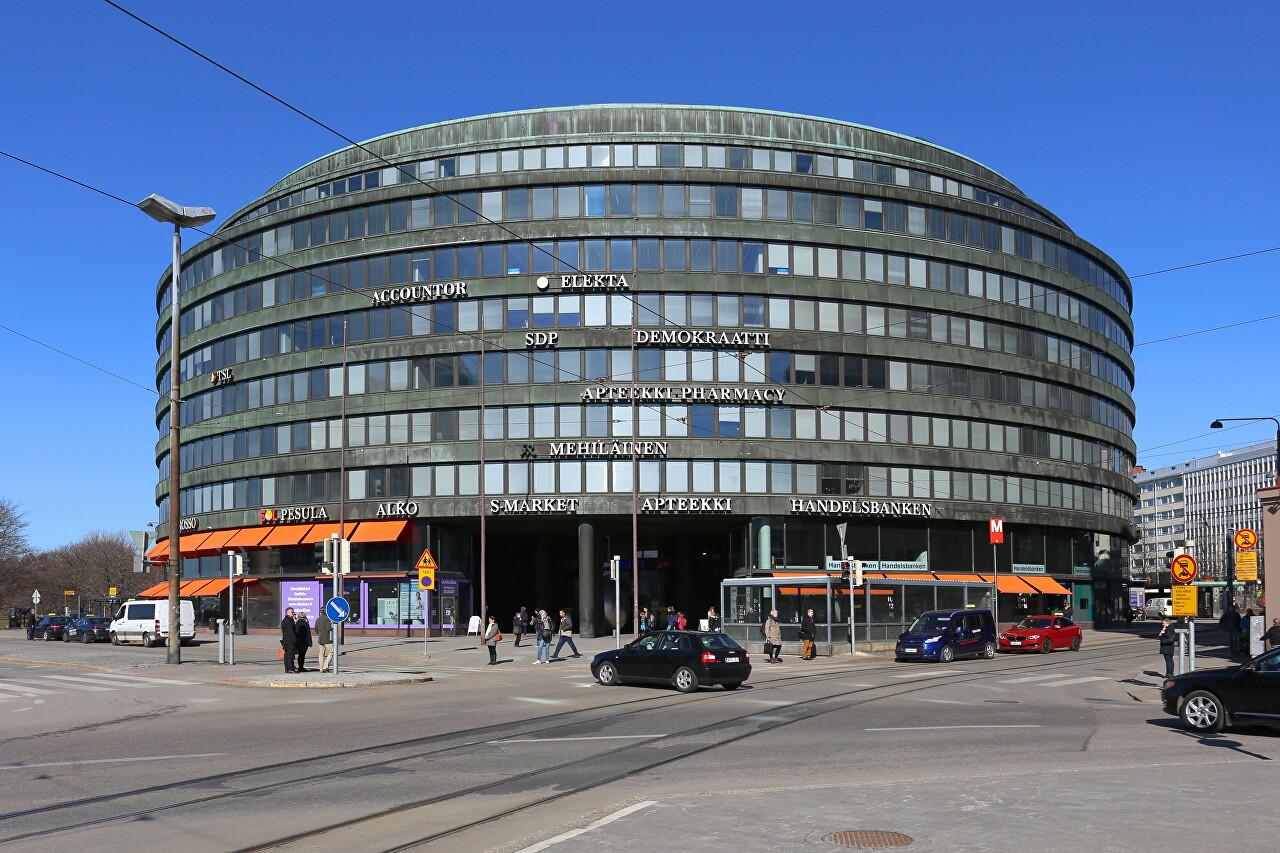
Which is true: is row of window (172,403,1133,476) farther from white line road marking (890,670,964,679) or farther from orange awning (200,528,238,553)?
white line road marking (890,670,964,679)

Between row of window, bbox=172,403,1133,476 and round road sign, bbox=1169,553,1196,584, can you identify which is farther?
row of window, bbox=172,403,1133,476

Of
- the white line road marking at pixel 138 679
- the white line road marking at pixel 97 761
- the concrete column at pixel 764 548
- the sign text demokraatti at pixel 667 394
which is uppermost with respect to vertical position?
the sign text demokraatti at pixel 667 394

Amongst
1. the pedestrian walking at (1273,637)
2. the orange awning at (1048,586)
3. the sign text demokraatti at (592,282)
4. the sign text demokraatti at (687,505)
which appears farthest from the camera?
the orange awning at (1048,586)

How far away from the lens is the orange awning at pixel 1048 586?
65062mm

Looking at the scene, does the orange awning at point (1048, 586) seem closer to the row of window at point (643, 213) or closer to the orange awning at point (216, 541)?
the row of window at point (643, 213)

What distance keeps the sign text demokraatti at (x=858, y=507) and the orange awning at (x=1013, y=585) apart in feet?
19.2

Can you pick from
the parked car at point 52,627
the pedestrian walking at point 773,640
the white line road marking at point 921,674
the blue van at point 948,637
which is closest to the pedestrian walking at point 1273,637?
the white line road marking at point 921,674

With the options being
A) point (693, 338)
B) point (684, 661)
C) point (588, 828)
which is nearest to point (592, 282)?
point (693, 338)

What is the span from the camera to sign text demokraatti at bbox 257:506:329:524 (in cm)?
6138

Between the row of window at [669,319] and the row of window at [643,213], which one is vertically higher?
the row of window at [643,213]

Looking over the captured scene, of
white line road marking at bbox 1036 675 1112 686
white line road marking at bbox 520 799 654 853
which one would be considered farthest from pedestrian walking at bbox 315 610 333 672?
white line road marking at bbox 520 799 654 853

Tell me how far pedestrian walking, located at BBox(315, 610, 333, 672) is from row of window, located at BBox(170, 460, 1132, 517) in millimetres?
25421

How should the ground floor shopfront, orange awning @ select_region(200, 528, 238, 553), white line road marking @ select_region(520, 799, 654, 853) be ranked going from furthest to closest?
orange awning @ select_region(200, 528, 238, 553), the ground floor shopfront, white line road marking @ select_region(520, 799, 654, 853)

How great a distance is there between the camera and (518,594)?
7019 centimetres
